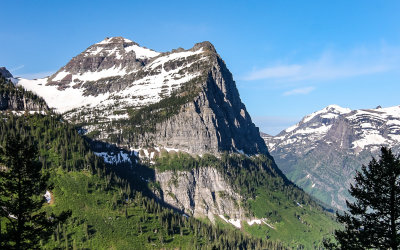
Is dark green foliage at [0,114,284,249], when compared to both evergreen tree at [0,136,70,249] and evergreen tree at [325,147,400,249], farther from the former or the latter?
evergreen tree at [325,147,400,249]

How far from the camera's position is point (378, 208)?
127ft

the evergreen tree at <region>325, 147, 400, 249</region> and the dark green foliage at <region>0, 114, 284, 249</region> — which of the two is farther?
the dark green foliage at <region>0, 114, 284, 249</region>

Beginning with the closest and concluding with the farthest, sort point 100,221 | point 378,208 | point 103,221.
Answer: point 378,208, point 100,221, point 103,221

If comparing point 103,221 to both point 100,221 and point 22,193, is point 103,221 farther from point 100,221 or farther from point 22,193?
point 22,193

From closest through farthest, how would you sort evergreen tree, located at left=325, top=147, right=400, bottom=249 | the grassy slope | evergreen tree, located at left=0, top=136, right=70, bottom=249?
evergreen tree, located at left=325, top=147, right=400, bottom=249, evergreen tree, located at left=0, top=136, right=70, bottom=249, the grassy slope

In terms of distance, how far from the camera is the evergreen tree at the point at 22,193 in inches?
1581

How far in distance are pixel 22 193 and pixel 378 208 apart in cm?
4281

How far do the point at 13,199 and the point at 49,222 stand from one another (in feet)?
18.1

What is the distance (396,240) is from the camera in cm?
3681

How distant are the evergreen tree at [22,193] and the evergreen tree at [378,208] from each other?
1452 inches

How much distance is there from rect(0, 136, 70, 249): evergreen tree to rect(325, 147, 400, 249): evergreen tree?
36.9m

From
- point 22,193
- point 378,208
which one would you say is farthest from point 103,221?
point 378,208

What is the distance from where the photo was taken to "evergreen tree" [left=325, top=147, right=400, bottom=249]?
3816 cm

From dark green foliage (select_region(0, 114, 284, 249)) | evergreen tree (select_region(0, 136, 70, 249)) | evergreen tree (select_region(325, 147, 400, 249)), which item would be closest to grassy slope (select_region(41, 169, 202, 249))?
dark green foliage (select_region(0, 114, 284, 249))
